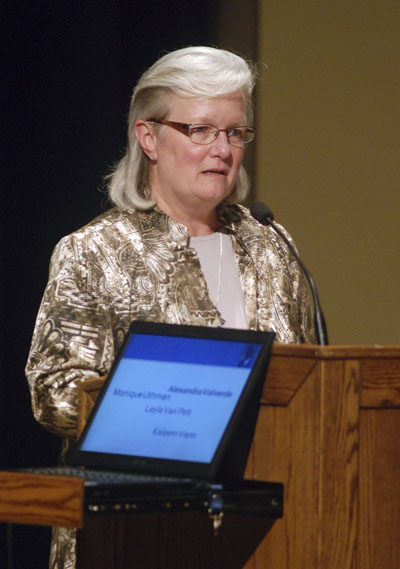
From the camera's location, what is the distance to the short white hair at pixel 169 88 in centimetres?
233

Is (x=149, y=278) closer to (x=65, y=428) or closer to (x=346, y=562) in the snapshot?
(x=65, y=428)

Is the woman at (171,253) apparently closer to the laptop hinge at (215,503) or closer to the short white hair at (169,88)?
the short white hair at (169,88)

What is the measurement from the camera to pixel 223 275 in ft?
7.88

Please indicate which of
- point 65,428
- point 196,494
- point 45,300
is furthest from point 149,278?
point 196,494

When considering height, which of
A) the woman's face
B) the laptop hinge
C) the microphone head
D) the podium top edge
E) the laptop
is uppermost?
the woman's face

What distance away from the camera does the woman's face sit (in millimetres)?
2332

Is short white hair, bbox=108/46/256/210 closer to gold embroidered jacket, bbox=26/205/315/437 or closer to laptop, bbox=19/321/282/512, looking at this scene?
gold embroidered jacket, bbox=26/205/315/437

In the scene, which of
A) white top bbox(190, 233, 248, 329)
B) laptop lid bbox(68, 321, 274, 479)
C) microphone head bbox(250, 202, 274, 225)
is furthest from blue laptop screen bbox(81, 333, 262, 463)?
white top bbox(190, 233, 248, 329)

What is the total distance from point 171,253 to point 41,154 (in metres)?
1.11

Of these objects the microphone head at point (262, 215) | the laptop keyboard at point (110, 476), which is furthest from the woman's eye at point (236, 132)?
the laptop keyboard at point (110, 476)

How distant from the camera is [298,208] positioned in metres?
3.67

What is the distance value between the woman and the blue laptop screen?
437mm

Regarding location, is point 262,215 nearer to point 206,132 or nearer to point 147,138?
point 206,132

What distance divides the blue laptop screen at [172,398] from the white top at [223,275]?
2.13ft
